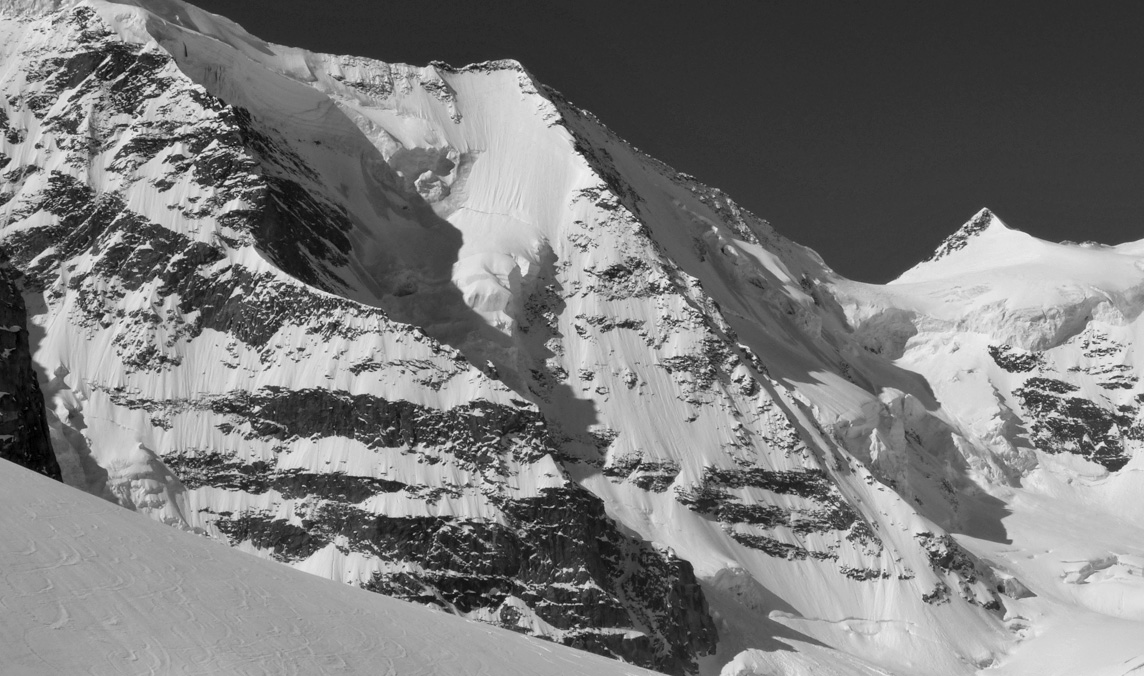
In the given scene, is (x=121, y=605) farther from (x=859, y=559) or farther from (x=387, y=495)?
(x=859, y=559)

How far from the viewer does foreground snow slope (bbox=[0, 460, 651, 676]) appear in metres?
35.9

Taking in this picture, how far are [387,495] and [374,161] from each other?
63312mm

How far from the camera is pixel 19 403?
69.9 metres

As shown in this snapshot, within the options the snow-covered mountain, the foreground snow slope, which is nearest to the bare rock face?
the foreground snow slope

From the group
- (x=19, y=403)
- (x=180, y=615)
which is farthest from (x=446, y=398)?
(x=180, y=615)

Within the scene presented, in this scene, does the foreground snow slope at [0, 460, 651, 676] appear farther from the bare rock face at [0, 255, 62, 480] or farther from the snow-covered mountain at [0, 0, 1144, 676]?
the snow-covered mountain at [0, 0, 1144, 676]

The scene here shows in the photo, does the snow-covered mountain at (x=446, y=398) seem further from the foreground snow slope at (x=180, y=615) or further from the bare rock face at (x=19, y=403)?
the foreground snow slope at (x=180, y=615)

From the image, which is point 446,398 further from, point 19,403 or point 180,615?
point 180,615

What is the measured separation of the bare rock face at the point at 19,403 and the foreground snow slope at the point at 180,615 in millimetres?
24615

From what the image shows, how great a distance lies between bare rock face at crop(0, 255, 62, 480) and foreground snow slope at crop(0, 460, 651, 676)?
24615 mm

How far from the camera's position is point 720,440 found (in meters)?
169

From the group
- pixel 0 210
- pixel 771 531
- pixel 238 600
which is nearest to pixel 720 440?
pixel 771 531

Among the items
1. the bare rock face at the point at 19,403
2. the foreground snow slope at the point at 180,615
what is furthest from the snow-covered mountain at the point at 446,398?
the foreground snow slope at the point at 180,615

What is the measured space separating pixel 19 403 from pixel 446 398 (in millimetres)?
79857
